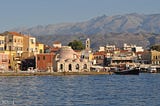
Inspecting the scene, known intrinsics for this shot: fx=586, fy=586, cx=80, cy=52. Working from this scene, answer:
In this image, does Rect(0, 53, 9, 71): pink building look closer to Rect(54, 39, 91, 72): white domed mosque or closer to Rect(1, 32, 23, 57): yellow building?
Rect(1, 32, 23, 57): yellow building

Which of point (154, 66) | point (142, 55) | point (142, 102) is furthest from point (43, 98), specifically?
point (142, 55)

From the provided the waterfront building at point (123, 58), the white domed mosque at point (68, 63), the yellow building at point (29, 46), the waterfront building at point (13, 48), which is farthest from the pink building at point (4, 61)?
the waterfront building at point (123, 58)

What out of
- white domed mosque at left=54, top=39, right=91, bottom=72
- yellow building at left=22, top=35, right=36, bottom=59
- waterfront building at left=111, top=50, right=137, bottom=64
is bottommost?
white domed mosque at left=54, top=39, right=91, bottom=72

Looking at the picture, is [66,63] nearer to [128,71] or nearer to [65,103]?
[128,71]

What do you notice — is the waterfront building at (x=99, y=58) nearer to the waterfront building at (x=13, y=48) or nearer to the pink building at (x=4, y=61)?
the waterfront building at (x=13, y=48)

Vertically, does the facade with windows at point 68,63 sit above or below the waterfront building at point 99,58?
below

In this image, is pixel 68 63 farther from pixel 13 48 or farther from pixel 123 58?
pixel 123 58

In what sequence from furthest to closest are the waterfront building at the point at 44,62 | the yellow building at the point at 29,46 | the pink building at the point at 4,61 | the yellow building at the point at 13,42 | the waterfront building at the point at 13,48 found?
the yellow building at the point at 29,46
the yellow building at the point at 13,42
the waterfront building at the point at 13,48
the waterfront building at the point at 44,62
the pink building at the point at 4,61

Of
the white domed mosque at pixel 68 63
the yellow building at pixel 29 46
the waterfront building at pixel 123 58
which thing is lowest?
the white domed mosque at pixel 68 63

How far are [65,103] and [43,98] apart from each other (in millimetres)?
4705

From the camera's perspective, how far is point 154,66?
510 feet

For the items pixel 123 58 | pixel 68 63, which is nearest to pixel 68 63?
pixel 68 63

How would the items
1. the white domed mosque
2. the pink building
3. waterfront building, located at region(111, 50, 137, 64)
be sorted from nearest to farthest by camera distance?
the pink building → the white domed mosque → waterfront building, located at region(111, 50, 137, 64)

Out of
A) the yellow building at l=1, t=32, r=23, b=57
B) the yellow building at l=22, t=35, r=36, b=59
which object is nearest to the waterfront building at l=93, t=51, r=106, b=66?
the yellow building at l=22, t=35, r=36, b=59
